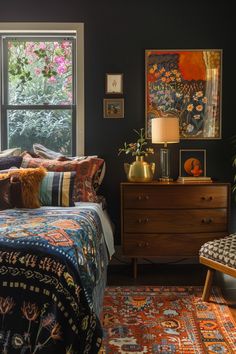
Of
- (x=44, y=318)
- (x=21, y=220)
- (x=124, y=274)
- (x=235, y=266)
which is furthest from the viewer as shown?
(x=124, y=274)

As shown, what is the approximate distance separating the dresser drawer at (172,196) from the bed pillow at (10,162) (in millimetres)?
938

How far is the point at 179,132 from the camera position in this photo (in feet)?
12.6

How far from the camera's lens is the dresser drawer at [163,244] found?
341 centimetres

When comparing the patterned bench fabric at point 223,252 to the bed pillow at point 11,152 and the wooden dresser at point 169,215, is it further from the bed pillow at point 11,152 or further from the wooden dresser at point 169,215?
the bed pillow at point 11,152

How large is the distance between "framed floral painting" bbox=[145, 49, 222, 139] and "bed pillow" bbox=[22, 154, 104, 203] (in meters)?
0.82

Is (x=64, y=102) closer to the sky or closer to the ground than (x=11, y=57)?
closer to the ground

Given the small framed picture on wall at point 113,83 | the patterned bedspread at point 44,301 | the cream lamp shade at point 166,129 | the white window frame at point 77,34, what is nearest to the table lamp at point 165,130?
the cream lamp shade at point 166,129

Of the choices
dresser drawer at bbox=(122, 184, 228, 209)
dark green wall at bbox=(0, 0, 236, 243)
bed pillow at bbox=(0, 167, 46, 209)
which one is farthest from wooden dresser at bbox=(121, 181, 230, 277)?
bed pillow at bbox=(0, 167, 46, 209)

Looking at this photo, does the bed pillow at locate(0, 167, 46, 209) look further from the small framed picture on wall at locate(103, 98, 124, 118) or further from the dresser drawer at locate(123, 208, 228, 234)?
the small framed picture on wall at locate(103, 98, 124, 118)

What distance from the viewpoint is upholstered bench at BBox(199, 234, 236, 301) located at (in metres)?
2.66

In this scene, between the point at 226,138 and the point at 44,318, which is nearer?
the point at 44,318

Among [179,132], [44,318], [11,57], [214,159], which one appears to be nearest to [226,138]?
[214,159]

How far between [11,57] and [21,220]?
2242mm

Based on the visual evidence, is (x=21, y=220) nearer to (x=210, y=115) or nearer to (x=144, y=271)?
→ (x=144, y=271)
